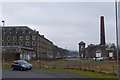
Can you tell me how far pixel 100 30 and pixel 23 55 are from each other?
30159 mm

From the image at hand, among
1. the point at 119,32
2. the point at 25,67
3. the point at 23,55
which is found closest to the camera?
the point at 119,32

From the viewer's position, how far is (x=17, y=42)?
125 metres

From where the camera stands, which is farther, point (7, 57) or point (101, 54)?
point (101, 54)

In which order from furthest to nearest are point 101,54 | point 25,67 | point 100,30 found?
point 101,54 → point 100,30 → point 25,67

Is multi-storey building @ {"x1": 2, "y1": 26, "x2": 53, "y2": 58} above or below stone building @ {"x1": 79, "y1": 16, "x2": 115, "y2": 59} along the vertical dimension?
above

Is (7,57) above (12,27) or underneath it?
underneath

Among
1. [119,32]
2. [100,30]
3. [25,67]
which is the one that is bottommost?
[25,67]

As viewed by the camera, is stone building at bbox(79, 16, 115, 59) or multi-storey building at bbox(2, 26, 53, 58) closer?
stone building at bbox(79, 16, 115, 59)

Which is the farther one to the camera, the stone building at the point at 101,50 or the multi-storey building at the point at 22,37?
the multi-storey building at the point at 22,37

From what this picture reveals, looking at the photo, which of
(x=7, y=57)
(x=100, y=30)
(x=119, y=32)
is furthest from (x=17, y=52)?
(x=119, y=32)

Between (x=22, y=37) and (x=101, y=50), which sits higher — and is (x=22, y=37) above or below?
above

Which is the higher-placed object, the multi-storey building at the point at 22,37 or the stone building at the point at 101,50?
the multi-storey building at the point at 22,37

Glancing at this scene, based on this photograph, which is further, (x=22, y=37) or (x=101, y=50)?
(x=22, y=37)

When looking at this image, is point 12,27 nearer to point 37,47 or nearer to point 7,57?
point 37,47
